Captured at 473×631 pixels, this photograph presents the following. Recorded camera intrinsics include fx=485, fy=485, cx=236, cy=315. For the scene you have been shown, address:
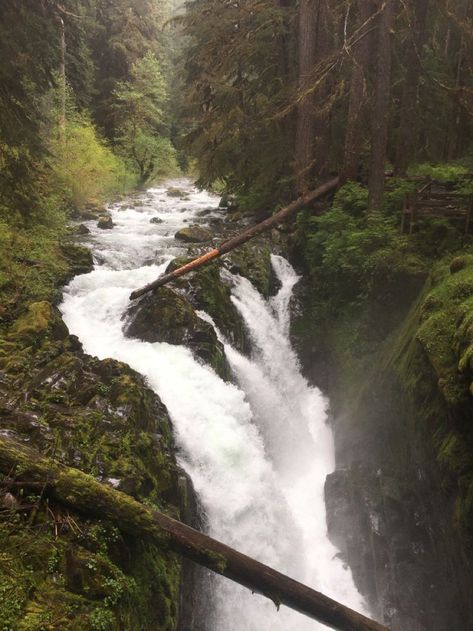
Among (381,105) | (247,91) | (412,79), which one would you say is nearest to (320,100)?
(412,79)

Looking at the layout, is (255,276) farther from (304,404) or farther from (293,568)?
(293,568)

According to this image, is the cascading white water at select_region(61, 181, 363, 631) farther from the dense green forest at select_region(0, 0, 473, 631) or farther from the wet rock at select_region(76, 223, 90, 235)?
the wet rock at select_region(76, 223, 90, 235)

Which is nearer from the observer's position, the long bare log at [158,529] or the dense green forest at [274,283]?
the long bare log at [158,529]

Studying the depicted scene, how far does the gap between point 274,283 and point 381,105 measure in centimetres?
544

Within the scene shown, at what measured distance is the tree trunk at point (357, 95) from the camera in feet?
40.3

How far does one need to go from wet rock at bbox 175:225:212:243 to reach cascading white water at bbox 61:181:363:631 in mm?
2268

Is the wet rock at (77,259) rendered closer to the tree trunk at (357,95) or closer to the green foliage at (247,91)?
the green foliage at (247,91)

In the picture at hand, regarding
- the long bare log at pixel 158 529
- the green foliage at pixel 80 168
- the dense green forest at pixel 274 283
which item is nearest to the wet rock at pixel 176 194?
the green foliage at pixel 80 168

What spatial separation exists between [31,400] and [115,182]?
2157cm

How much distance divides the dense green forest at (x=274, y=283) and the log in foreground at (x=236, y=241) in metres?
0.36

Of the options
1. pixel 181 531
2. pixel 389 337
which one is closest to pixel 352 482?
pixel 389 337

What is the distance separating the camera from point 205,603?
661 centimetres

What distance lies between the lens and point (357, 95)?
12641mm

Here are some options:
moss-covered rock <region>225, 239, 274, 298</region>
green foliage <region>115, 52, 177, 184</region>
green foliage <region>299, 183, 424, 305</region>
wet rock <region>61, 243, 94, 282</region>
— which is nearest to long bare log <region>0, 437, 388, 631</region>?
green foliage <region>299, 183, 424, 305</region>
